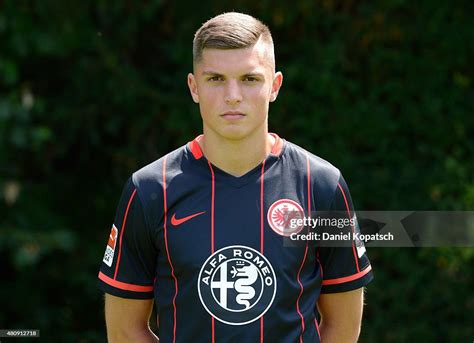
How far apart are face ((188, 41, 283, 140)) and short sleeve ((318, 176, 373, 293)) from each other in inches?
13.5

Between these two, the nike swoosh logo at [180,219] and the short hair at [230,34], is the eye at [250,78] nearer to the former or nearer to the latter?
the short hair at [230,34]

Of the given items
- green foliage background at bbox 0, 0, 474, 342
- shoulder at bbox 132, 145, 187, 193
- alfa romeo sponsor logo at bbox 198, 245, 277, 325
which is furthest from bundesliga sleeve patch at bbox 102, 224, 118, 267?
green foliage background at bbox 0, 0, 474, 342

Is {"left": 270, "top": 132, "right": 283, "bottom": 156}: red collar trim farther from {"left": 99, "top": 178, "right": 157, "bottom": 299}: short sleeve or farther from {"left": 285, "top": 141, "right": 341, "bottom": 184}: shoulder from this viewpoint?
{"left": 99, "top": 178, "right": 157, "bottom": 299}: short sleeve

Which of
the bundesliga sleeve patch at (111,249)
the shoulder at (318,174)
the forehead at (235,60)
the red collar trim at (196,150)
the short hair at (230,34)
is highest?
the short hair at (230,34)

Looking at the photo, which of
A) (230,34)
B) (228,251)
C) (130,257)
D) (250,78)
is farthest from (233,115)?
(130,257)

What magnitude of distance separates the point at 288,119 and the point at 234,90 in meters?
3.02

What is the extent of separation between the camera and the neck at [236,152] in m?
2.52

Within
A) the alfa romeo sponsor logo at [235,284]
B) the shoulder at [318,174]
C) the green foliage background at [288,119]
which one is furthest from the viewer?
the green foliage background at [288,119]

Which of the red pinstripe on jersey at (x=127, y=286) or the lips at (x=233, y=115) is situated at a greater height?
the lips at (x=233, y=115)

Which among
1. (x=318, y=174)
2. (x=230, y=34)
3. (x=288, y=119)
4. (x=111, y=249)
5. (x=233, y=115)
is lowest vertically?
(x=111, y=249)

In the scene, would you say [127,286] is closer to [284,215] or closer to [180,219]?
[180,219]

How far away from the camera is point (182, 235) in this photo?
2.45 m

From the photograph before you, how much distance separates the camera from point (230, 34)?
247cm

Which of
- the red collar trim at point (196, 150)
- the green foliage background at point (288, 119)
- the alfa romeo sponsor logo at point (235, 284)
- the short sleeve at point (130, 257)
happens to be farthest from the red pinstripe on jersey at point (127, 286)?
the green foliage background at point (288, 119)
